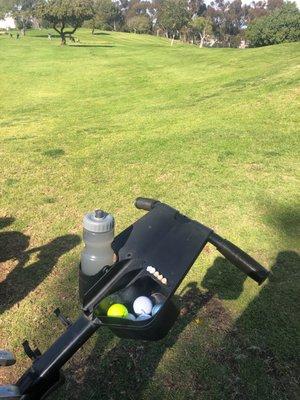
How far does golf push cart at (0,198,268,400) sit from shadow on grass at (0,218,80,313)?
112 inches

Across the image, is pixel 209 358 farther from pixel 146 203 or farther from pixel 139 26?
pixel 139 26

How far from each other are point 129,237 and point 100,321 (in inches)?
18.7

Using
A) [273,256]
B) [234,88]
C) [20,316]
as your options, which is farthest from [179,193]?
[234,88]

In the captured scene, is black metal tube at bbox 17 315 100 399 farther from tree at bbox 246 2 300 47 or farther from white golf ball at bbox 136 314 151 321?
tree at bbox 246 2 300 47

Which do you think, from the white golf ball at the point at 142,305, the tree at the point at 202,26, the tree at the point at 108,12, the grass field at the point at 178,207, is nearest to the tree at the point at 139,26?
the tree at the point at 108,12

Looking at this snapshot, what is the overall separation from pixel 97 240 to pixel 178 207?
4.38 metres

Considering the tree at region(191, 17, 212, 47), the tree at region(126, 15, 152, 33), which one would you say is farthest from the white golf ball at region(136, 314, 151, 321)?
the tree at region(126, 15, 152, 33)

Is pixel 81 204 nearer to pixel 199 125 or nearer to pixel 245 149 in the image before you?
pixel 245 149

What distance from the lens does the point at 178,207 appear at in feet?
21.9

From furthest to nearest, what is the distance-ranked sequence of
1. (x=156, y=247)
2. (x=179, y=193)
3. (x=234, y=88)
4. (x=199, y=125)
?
1. (x=234, y=88)
2. (x=199, y=125)
3. (x=179, y=193)
4. (x=156, y=247)

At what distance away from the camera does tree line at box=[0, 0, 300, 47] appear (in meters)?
52.8

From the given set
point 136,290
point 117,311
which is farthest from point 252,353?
point 117,311

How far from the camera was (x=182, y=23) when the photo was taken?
9594 cm

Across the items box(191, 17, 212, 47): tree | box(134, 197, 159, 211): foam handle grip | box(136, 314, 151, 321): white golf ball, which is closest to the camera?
box(136, 314, 151, 321): white golf ball
